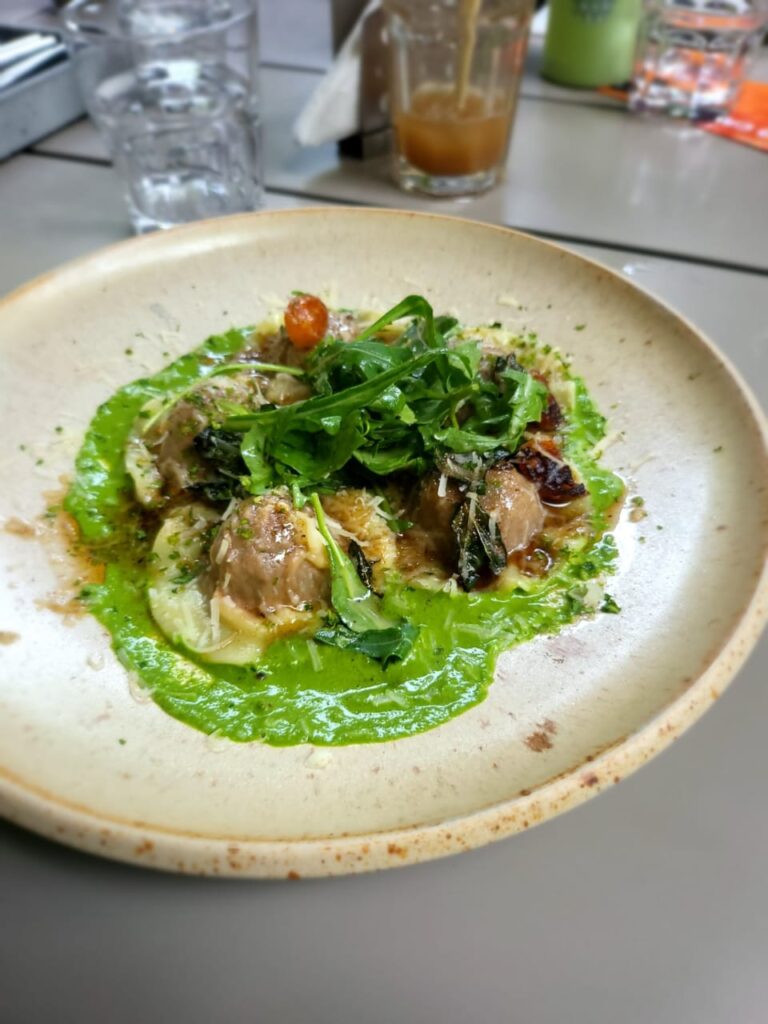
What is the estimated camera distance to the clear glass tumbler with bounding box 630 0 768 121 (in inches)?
130

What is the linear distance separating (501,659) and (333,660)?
0.98 feet

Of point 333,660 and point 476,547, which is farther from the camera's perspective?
point 476,547

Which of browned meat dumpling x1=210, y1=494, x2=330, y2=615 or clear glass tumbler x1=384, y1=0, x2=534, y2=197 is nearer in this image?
browned meat dumpling x1=210, y1=494, x2=330, y2=615

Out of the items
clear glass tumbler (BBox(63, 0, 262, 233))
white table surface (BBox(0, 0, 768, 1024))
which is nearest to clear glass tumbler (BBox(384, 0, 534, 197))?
clear glass tumbler (BBox(63, 0, 262, 233))

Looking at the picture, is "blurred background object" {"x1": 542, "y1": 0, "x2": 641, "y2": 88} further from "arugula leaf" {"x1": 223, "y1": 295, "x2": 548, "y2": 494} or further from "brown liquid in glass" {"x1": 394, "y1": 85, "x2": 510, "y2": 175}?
"arugula leaf" {"x1": 223, "y1": 295, "x2": 548, "y2": 494}

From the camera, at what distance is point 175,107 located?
10.8 ft

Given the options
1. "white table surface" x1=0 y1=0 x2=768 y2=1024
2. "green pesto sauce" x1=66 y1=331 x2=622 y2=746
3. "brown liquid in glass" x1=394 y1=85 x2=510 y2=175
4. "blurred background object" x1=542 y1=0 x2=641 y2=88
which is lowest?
"white table surface" x1=0 y1=0 x2=768 y2=1024

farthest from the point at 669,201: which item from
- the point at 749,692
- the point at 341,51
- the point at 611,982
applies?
the point at 611,982

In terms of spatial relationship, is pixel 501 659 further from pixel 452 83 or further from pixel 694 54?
pixel 694 54

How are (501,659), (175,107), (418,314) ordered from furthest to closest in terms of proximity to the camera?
1. (175,107)
2. (418,314)
3. (501,659)

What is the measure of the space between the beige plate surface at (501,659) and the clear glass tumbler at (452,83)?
693 millimetres

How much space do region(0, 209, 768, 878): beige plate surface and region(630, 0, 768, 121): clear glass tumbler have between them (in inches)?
69.3

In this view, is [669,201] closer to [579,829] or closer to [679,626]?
[679,626]

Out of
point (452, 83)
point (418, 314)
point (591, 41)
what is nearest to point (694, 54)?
point (591, 41)
